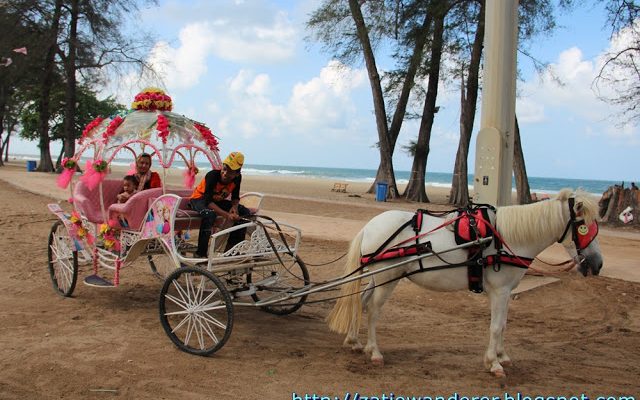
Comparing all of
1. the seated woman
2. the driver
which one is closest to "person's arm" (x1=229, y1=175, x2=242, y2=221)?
the driver

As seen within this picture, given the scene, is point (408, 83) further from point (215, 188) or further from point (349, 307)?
point (349, 307)

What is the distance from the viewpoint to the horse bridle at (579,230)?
4.55 meters

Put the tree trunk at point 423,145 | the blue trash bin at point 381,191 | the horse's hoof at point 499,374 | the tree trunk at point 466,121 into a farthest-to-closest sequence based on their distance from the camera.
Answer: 1. the tree trunk at point 423,145
2. the blue trash bin at point 381,191
3. the tree trunk at point 466,121
4. the horse's hoof at point 499,374

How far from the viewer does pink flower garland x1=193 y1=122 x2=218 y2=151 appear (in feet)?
22.8

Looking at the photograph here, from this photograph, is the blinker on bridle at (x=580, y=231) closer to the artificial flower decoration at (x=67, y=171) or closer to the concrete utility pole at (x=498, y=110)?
the concrete utility pole at (x=498, y=110)

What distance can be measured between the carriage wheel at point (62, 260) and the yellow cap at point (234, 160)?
2.53 meters

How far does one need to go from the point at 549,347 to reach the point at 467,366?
48.2 inches

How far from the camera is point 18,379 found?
4414mm

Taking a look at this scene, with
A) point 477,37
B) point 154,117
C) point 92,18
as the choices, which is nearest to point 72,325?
point 154,117

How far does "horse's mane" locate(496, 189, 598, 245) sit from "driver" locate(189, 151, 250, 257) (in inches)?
108

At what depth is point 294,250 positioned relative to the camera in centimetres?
595

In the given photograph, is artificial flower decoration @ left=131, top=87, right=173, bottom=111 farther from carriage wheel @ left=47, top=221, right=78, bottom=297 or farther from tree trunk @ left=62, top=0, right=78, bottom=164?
tree trunk @ left=62, top=0, right=78, bottom=164

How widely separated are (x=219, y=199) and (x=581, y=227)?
3.69m

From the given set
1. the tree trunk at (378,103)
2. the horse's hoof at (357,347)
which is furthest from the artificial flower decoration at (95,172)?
the tree trunk at (378,103)
